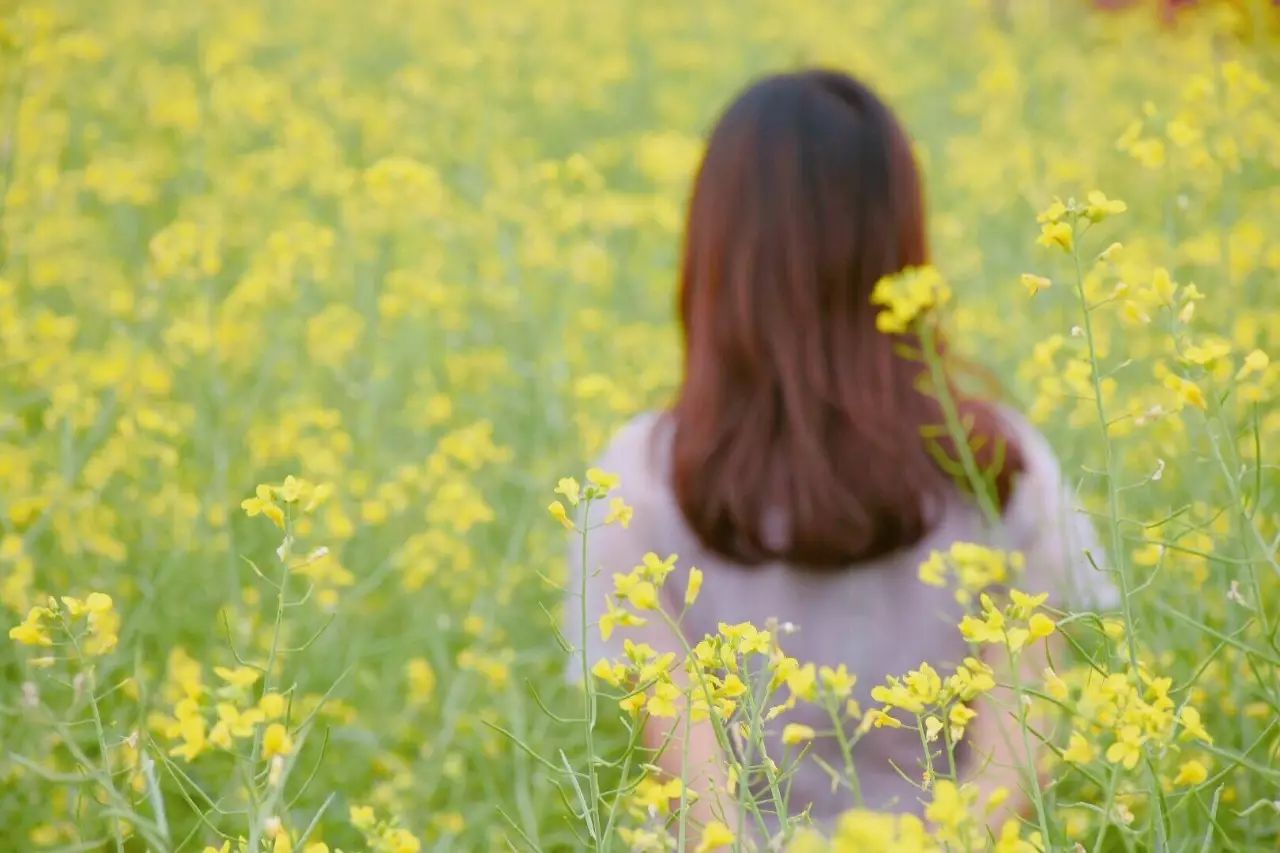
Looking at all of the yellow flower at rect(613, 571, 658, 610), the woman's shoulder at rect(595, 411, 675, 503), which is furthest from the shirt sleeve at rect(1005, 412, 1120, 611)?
the yellow flower at rect(613, 571, 658, 610)

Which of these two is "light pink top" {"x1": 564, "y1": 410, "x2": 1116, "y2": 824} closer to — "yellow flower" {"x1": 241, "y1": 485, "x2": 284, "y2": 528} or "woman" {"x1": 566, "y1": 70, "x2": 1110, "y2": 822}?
"woman" {"x1": 566, "y1": 70, "x2": 1110, "y2": 822}

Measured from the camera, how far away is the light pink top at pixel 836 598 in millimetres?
1689

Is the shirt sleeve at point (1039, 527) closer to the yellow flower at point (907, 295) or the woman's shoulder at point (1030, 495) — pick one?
the woman's shoulder at point (1030, 495)

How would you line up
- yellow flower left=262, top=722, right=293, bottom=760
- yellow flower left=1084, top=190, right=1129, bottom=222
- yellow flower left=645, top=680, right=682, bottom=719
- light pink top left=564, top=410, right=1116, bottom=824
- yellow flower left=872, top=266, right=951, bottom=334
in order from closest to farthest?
yellow flower left=262, top=722, right=293, bottom=760, yellow flower left=645, top=680, right=682, bottom=719, yellow flower left=1084, top=190, right=1129, bottom=222, yellow flower left=872, top=266, right=951, bottom=334, light pink top left=564, top=410, right=1116, bottom=824

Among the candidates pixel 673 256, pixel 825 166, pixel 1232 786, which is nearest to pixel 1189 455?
pixel 1232 786

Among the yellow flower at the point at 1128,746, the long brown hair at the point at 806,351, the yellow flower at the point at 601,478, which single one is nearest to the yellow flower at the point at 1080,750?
the yellow flower at the point at 1128,746

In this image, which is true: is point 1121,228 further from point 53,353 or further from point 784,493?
point 53,353

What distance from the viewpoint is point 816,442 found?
1632 mm

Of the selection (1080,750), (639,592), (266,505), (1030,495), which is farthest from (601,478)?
(1030,495)

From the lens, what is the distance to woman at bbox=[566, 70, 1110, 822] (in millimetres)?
1647

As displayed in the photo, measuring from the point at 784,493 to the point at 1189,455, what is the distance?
874mm

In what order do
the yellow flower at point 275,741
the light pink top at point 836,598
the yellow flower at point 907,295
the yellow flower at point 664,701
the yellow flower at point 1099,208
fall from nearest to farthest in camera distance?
the yellow flower at point 275,741 < the yellow flower at point 664,701 < the yellow flower at point 1099,208 < the yellow flower at point 907,295 < the light pink top at point 836,598

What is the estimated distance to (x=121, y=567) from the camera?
2420 mm

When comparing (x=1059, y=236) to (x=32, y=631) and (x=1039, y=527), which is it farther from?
(x=32, y=631)
